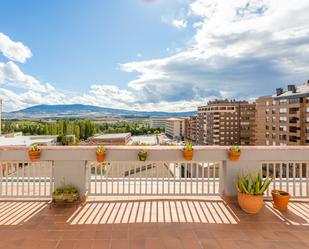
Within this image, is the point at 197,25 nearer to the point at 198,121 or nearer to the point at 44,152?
the point at 44,152

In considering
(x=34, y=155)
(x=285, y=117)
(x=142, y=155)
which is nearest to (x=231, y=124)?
(x=285, y=117)

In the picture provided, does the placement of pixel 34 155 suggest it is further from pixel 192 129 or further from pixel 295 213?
pixel 192 129

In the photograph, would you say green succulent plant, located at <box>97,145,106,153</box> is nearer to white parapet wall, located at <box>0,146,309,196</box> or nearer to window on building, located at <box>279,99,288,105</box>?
white parapet wall, located at <box>0,146,309,196</box>

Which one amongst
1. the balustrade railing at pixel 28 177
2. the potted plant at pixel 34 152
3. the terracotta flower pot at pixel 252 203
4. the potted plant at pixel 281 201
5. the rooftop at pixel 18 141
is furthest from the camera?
the rooftop at pixel 18 141

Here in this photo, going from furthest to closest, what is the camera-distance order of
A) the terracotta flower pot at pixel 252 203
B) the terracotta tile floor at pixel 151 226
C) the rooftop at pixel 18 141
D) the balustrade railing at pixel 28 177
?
the rooftop at pixel 18 141, the balustrade railing at pixel 28 177, the terracotta flower pot at pixel 252 203, the terracotta tile floor at pixel 151 226

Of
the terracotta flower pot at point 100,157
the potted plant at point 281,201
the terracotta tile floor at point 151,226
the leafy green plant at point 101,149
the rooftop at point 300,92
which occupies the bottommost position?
the terracotta tile floor at point 151,226

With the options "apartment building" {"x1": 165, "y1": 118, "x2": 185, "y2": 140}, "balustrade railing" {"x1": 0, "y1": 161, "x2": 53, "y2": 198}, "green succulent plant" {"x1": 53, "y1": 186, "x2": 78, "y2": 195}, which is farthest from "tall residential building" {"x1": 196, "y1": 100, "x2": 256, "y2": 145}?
"green succulent plant" {"x1": 53, "y1": 186, "x2": 78, "y2": 195}

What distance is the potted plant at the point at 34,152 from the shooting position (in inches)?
183

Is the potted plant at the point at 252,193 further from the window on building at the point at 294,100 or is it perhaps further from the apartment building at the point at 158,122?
the apartment building at the point at 158,122

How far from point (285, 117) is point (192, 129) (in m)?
49.2

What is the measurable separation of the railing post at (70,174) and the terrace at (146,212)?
2 centimetres

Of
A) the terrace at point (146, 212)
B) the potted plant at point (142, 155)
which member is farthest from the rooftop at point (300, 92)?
the potted plant at point (142, 155)

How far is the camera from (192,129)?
285ft

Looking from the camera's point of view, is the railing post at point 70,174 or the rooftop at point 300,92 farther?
the rooftop at point 300,92
